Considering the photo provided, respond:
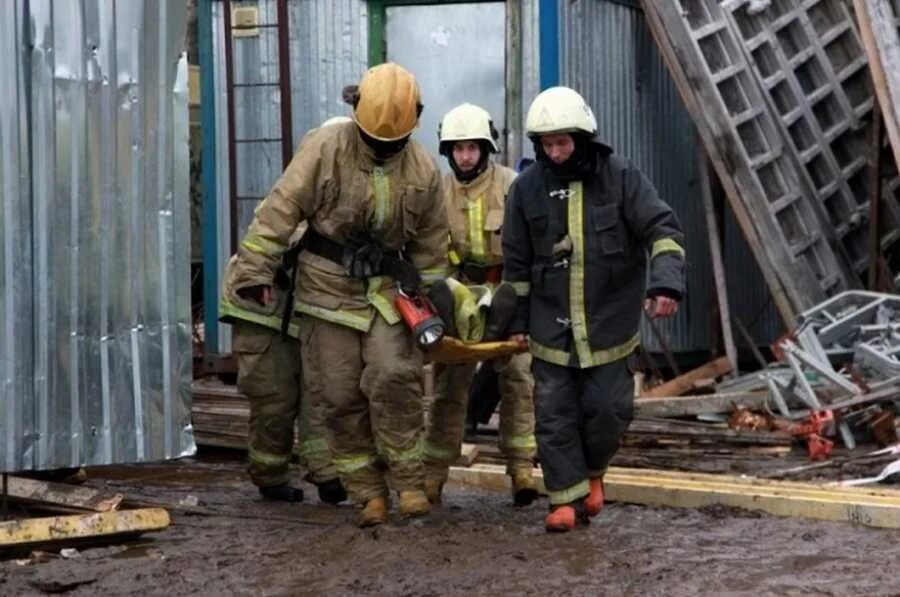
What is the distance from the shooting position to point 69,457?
786cm

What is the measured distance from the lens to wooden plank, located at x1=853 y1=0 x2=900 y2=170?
1263cm

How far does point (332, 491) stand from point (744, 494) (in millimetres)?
2006

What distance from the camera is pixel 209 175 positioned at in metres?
14.6

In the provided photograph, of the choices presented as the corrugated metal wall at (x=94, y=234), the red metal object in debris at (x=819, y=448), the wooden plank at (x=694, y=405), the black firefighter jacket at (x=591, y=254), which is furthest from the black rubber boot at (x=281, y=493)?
the wooden plank at (x=694, y=405)

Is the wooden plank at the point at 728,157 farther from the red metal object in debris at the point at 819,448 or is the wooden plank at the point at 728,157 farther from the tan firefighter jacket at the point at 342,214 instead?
the tan firefighter jacket at the point at 342,214

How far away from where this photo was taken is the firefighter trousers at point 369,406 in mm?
8344

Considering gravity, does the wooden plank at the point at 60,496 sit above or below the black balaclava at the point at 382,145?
below

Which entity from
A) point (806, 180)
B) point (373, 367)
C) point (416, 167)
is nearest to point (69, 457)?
point (373, 367)

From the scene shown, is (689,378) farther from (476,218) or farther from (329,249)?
(329,249)

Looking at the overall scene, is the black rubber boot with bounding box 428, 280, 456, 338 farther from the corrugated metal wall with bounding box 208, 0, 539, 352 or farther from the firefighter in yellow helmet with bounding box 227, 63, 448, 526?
the corrugated metal wall with bounding box 208, 0, 539, 352

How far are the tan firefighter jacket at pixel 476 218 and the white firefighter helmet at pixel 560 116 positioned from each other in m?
1.50

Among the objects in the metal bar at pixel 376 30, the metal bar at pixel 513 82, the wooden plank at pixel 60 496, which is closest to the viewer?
the wooden plank at pixel 60 496

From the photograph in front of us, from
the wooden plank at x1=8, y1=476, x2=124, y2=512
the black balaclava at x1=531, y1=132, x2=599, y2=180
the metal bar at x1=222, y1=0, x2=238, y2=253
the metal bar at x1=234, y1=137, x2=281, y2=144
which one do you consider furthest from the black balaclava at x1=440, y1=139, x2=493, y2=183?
the metal bar at x1=222, y1=0, x2=238, y2=253

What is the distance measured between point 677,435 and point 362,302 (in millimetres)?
4098
